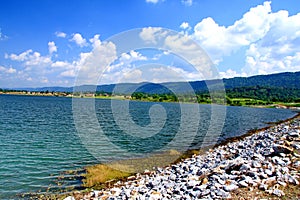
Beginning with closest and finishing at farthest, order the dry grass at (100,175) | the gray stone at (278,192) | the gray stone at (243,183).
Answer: the gray stone at (278,192), the gray stone at (243,183), the dry grass at (100,175)

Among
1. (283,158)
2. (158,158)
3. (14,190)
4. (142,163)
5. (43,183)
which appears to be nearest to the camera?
(283,158)

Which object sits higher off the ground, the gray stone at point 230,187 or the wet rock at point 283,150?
the wet rock at point 283,150

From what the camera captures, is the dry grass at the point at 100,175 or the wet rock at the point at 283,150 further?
the dry grass at the point at 100,175

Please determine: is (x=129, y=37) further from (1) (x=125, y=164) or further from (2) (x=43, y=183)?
(2) (x=43, y=183)

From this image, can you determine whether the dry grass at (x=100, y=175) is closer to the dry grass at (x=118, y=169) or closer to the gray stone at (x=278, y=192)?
the dry grass at (x=118, y=169)

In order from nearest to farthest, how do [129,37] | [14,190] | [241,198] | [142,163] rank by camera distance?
[241,198] < [14,190] < [129,37] < [142,163]

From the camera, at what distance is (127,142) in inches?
1293

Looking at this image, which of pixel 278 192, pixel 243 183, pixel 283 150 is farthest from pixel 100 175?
pixel 278 192

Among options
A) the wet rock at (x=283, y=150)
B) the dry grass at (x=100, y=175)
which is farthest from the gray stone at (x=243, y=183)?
the dry grass at (x=100, y=175)

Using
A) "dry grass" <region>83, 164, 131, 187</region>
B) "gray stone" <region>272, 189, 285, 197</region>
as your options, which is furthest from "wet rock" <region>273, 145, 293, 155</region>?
"dry grass" <region>83, 164, 131, 187</region>

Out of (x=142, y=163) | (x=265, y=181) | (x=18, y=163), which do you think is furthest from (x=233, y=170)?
(x=18, y=163)

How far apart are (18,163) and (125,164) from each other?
28.7 ft

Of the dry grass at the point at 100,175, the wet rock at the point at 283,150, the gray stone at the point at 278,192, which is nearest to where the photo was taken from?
the gray stone at the point at 278,192

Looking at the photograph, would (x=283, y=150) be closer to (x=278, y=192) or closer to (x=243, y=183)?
(x=243, y=183)
